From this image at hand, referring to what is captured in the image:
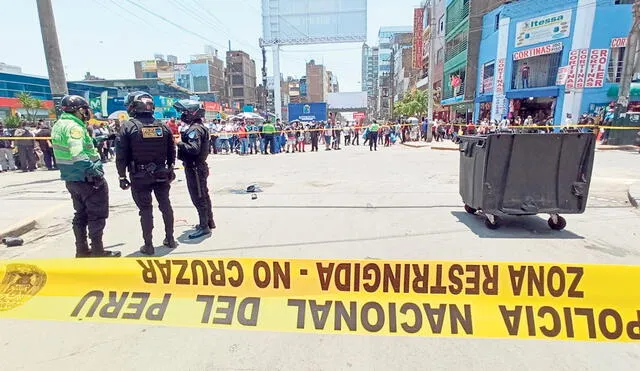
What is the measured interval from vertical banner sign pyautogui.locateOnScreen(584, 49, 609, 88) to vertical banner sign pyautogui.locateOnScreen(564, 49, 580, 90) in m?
0.71

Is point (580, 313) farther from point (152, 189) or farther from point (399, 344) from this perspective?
point (152, 189)

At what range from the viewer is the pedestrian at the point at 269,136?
16.7m

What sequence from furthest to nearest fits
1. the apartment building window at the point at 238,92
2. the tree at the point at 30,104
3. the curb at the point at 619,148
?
the apartment building window at the point at 238,92 < the tree at the point at 30,104 < the curb at the point at 619,148

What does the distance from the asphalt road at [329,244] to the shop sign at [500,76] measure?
1933 cm

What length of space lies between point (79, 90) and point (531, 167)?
148ft

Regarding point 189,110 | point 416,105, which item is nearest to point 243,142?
point 189,110

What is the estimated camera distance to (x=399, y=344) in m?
2.47

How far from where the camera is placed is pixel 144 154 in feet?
12.8

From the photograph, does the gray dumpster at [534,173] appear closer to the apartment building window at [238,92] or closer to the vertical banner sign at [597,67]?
the vertical banner sign at [597,67]

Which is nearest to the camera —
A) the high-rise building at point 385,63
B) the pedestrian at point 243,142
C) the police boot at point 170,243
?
the police boot at point 170,243

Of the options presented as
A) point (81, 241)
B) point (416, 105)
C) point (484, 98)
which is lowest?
point (81, 241)

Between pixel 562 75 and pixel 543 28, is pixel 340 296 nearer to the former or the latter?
pixel 562 75

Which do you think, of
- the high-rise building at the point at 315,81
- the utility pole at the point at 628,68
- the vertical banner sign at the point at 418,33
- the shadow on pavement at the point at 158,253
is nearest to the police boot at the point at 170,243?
the shadow on pavement at the point at 158,253

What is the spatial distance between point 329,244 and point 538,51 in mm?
27040
